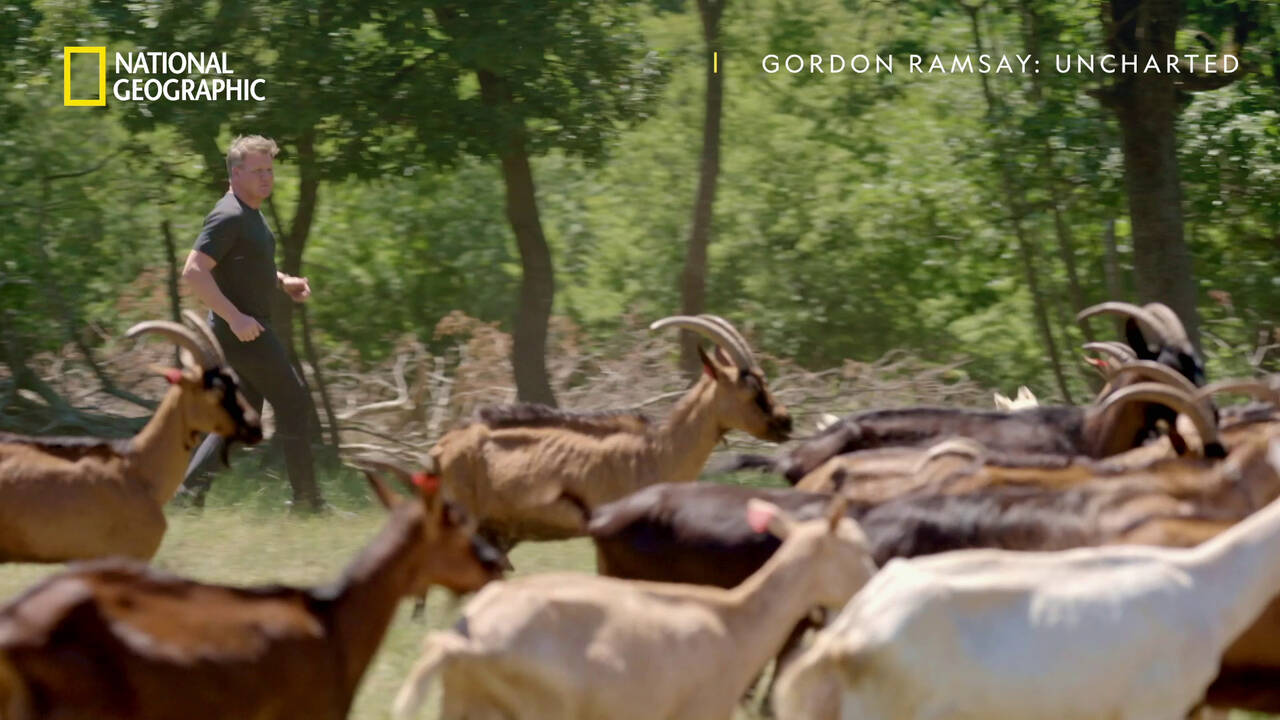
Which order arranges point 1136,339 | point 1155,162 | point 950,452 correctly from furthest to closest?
point 1155,162 < point 1136,339 < point 950,452

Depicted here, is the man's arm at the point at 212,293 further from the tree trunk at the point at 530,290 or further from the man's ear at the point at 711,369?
the tree trunk at the point at 530,290

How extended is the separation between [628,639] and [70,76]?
36.3 ft

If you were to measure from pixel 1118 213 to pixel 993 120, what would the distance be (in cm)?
123

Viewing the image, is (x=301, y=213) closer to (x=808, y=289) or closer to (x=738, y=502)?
(x=808, y=289)

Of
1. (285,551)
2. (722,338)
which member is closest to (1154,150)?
(722,338)

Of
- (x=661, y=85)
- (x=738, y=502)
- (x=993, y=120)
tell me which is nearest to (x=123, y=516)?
(x=738, y=502)

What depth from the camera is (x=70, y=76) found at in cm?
1527

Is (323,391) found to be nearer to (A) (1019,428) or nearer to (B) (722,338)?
(B) (722,338)

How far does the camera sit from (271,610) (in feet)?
18.0

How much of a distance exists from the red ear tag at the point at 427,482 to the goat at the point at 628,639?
47cm

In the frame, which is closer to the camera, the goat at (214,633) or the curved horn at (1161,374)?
the goat at (214,633)

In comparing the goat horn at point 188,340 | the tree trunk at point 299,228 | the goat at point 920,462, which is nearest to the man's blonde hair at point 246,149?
the goat horn at point 188,340

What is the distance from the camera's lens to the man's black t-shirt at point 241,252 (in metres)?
9.22

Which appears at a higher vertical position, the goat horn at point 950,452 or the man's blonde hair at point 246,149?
the man's blonde hair at point 246,149
